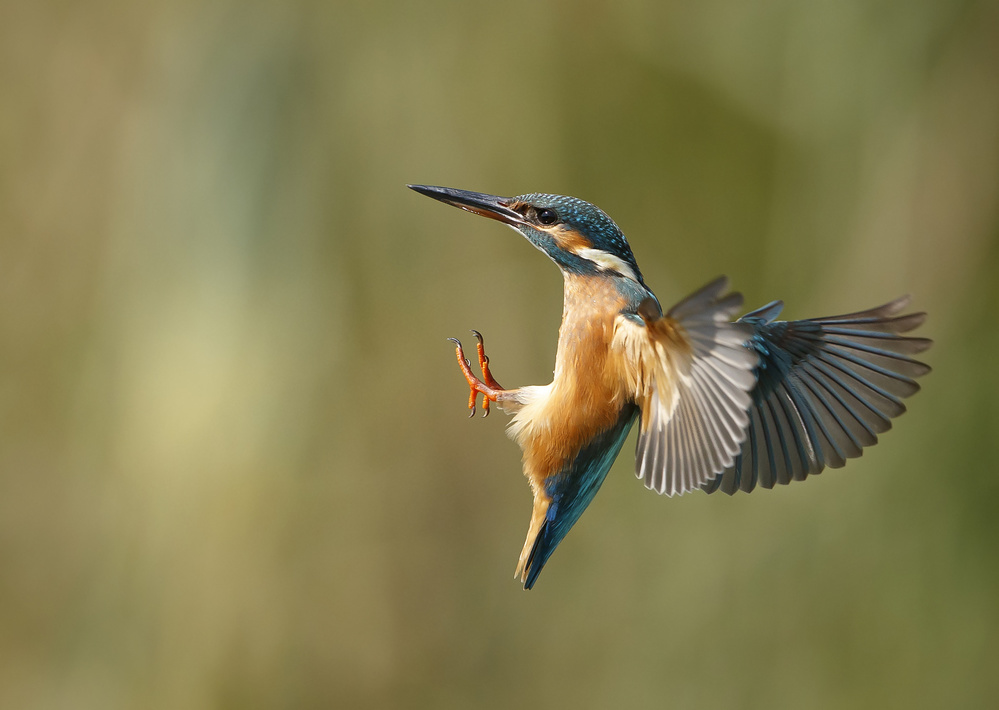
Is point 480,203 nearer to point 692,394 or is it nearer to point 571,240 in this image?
point 571,240

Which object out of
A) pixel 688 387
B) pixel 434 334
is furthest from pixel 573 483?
pixel 434 334

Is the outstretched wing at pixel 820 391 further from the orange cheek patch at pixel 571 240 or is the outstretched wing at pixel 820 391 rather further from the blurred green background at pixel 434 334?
the blurred green background at pixel 434 334

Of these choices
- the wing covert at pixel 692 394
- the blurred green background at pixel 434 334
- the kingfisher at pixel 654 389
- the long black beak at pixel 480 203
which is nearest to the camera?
the wing covert at pixel 692 394

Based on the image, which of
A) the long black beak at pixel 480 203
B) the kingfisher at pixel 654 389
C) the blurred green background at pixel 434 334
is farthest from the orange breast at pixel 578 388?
the blurred green background at pixel 434 334

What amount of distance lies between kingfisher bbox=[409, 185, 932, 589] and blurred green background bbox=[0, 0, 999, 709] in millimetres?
→ 1190

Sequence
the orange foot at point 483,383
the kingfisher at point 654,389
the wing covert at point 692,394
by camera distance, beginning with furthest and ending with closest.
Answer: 1. the orange foot at point 483,383
2. the kingfisher at point 654,389
3. the wing covert at point 692,394

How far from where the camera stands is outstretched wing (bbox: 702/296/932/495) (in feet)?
3.83

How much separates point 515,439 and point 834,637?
5.65 feet

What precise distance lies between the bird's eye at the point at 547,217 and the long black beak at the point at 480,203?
2cm

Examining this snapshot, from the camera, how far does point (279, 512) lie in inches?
104

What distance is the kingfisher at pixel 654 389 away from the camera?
0.96 metres

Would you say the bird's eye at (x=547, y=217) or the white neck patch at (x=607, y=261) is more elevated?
the bird's eye at (x=547, y=217)

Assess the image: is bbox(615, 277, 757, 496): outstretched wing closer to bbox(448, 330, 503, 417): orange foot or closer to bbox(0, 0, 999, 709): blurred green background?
bbox(448, 330, 503, 417): orange foot

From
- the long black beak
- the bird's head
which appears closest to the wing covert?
the bird's head
